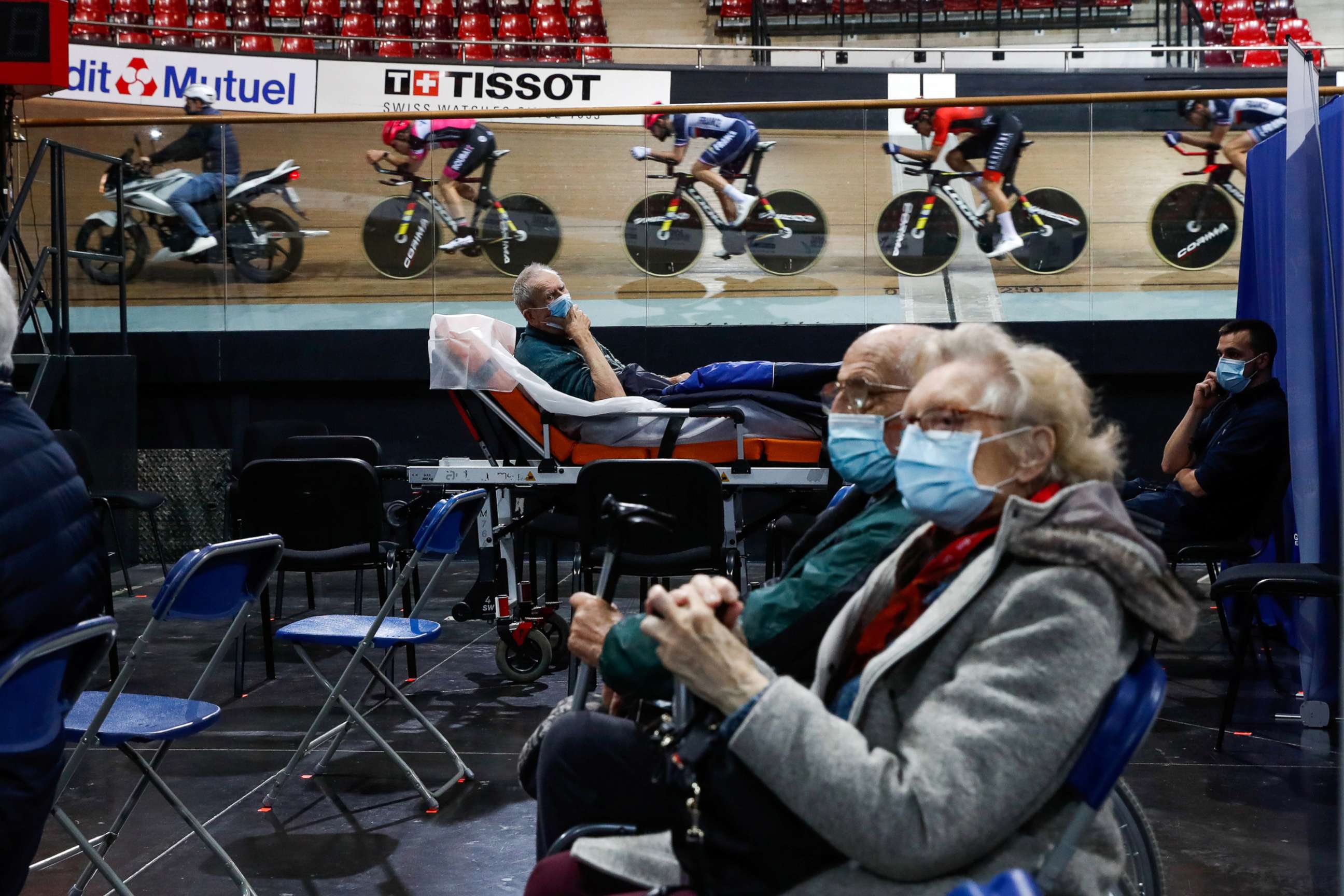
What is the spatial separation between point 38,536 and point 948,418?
141 centimetres

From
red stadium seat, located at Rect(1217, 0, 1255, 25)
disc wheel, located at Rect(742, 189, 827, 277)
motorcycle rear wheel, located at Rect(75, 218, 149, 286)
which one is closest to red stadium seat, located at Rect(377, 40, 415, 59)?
motorcycle rear wheel, located at Rect(75, 218, 149, 286)

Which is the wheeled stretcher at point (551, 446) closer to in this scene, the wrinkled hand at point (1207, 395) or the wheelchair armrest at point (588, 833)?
the wrinkled hand at point (1207, 395)

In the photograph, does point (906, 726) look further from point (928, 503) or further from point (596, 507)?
point (596, 507)

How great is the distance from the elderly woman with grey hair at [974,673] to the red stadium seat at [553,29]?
39.7 ft

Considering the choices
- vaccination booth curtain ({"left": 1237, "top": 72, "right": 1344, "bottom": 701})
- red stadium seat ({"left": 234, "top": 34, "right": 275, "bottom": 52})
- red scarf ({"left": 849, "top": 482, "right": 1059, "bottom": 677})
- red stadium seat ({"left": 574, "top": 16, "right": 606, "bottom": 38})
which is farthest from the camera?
red stadium seat ({"left": 574, "top": 16, "right": 606, "bottom": 38})

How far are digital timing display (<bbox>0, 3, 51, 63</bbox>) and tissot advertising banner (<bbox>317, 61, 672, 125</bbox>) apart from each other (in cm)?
287

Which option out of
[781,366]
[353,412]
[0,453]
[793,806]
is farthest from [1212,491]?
[353,412]

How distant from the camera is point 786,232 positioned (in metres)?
7.68

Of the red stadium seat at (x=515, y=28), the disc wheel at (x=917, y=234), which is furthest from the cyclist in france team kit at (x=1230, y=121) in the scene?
the red stadium seat at (x=515, y=28)

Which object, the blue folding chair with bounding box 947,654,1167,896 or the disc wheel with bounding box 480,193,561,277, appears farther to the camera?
the disc wheel with bounding box 480,193,561,277

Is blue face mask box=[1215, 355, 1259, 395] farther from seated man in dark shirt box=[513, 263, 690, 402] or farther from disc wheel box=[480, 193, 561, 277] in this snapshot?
disc wheel box=[480, 193, 561, 277]

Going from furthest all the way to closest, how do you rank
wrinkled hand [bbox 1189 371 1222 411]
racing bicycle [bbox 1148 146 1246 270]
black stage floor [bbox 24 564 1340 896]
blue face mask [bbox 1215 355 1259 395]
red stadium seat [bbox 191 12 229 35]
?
red stadium seat [bbox 191 12 229 35]
racing bicycle [bbox 1148 146 1246 270]
wrinkled hand [bbox 1189 371 1222 411]
blue face mask [bbox 1215 355 1259 395]
black stage floor [bbox 24 564 1340 896]

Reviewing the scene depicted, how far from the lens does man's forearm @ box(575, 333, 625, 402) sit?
16.7 feet

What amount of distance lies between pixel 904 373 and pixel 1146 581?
109cm
